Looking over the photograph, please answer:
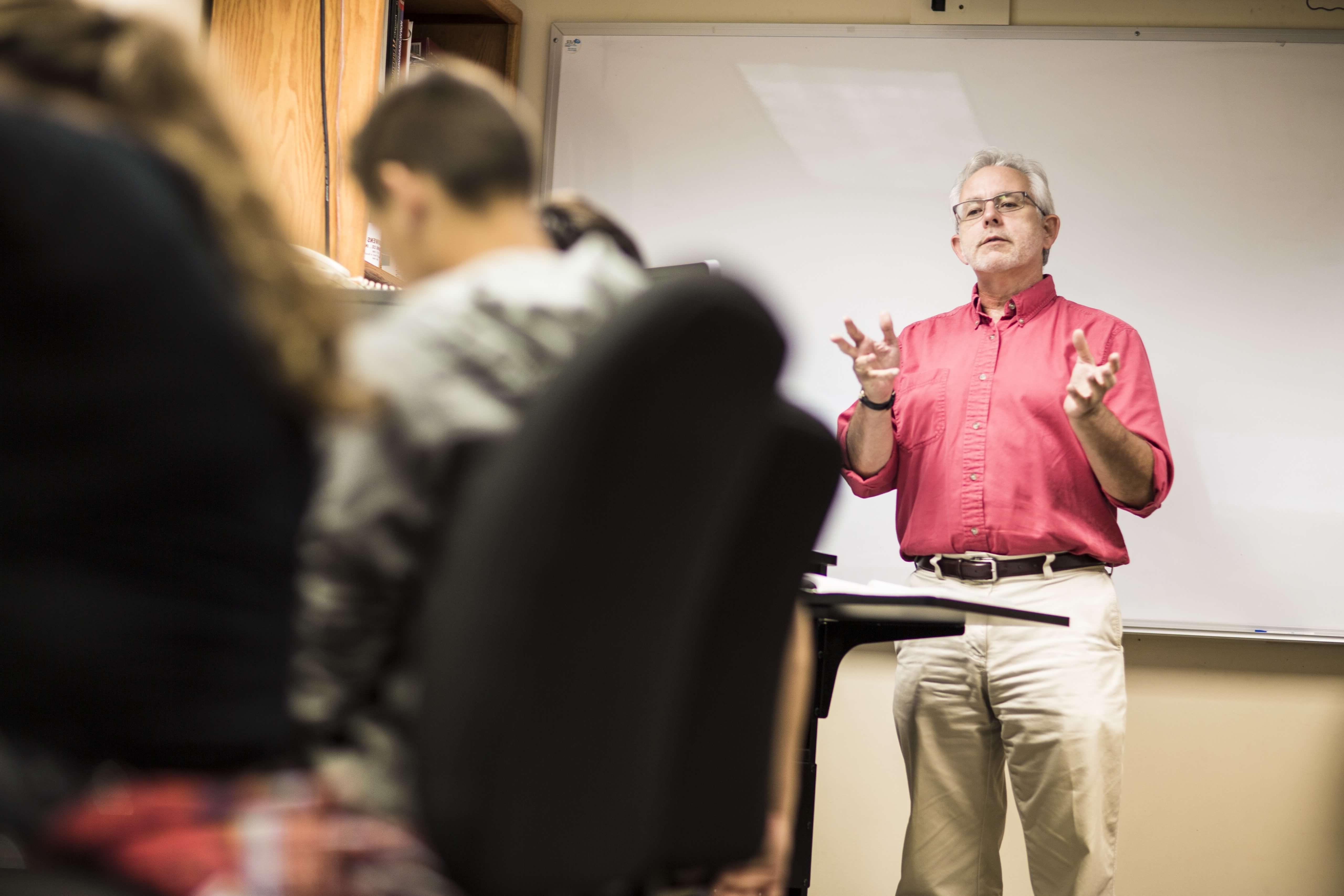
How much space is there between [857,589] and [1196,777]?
165 cm

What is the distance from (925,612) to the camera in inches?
70.0

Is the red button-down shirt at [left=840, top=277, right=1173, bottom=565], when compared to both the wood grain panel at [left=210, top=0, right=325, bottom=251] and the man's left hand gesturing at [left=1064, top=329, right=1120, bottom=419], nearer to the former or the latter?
the man's left hand gesturing at [left=1064, top=329, right=1120, bottom=419]

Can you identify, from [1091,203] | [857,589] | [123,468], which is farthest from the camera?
[1091,203]

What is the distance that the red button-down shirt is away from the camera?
7.57 ft

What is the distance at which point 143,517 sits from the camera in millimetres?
562

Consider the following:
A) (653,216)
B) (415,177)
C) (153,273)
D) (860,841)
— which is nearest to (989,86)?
(653,216)

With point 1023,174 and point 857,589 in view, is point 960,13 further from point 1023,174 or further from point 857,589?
A: point 857,589

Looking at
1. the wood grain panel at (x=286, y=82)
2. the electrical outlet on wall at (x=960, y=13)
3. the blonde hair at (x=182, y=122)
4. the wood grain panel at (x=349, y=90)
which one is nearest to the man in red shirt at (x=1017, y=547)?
the electrical outlet on wall at (x=960, y=13)

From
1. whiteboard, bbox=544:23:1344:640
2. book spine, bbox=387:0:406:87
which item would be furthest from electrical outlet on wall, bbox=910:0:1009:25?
book spine, bbox=387:0:406:87

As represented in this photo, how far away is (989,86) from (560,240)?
7.27 feet

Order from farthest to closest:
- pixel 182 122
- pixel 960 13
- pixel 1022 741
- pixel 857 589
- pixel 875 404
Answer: pixel 960 13, pixel 875 404, pixel 1022 741, pixel 857 589, pixel 182 122

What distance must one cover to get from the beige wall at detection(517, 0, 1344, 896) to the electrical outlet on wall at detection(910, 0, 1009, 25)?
647 mm

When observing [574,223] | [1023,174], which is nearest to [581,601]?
[574,223]

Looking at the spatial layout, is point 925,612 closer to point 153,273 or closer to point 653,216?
point 153,273
